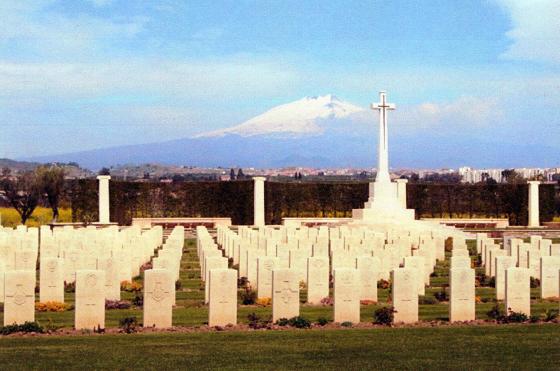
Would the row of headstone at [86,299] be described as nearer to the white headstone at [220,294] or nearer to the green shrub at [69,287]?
the white headstone at [220,294]

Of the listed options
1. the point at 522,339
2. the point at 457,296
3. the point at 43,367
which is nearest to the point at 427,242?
the point at 457,296

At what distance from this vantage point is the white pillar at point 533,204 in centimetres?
4109

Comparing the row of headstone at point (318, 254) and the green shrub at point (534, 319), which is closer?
the green shrub at point (534, 319)

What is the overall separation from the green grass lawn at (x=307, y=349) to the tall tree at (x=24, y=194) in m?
32.0

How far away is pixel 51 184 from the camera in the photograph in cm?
4497

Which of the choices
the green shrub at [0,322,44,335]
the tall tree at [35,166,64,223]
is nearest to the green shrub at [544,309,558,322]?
the green shrub at [0,322,44,335]

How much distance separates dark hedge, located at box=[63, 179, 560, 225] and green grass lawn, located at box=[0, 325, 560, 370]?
3005cm

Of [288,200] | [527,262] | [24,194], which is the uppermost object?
[24,194]

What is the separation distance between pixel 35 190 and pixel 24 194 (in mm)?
511

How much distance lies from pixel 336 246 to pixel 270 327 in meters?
9.97

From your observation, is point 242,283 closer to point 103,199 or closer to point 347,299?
point 347,299

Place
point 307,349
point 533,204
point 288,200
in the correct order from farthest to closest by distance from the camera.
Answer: point 288,200
point 533,204
point 307,349

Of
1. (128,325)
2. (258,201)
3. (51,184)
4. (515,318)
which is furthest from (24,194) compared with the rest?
(515,318)

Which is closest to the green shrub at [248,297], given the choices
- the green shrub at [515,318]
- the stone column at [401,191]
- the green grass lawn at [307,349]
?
the green grass lawn at [307,349]
